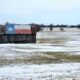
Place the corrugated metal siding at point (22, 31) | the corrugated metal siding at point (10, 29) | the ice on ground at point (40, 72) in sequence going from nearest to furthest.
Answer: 1. the ice on ground at point (40, 72)
2. the corrugated metal siding at point (10, 29)
3. the corrugated metal siding at point (22, 31)

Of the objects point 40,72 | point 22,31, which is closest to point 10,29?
point 22,31

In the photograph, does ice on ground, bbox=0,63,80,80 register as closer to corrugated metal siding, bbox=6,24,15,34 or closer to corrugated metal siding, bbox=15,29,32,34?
corrugated metal siding, bbox=6,24,15,34

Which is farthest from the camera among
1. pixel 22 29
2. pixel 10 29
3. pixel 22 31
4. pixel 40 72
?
pixel 22 29

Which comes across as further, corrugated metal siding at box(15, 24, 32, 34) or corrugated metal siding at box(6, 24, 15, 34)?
corrugated metal siding at box(15, 24, 32, 34)

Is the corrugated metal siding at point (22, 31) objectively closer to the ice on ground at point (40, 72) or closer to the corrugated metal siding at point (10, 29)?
the corrugated metal siding at point (10, 29)

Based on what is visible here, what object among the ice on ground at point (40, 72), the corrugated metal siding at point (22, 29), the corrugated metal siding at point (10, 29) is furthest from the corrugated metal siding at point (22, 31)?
the ice on ground at point (40, 72)

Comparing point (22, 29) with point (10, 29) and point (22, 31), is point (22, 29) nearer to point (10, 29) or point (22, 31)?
point (22, 31)

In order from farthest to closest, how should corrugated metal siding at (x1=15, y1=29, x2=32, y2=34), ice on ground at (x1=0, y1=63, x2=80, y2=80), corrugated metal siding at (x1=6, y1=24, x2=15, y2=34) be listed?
corrugated metal siding at (x1=15, y1=29, x2=32, y2=34), corrugated metal siding at (x1=6, y1=24, x2=15, y2=34), ice on ground at (x1=0, y1=63, x2=80, y2=80)

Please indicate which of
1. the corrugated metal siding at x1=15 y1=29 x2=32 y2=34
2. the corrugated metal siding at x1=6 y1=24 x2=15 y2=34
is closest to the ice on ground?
the corrugated metal siding at x1=6 y1=24 x2=15 y2=34

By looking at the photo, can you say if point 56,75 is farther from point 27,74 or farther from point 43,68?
point 43,68

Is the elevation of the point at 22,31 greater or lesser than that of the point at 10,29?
lesser

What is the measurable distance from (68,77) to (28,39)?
79.3ft

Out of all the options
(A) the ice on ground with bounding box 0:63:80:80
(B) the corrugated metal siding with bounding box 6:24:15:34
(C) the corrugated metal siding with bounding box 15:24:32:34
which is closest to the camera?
(A) the ice on ground with bounding box 0:63:80:80

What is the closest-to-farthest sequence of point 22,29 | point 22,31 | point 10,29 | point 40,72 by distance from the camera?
point 40,72 < point 10,29 < point 22,31 < point 22,29
